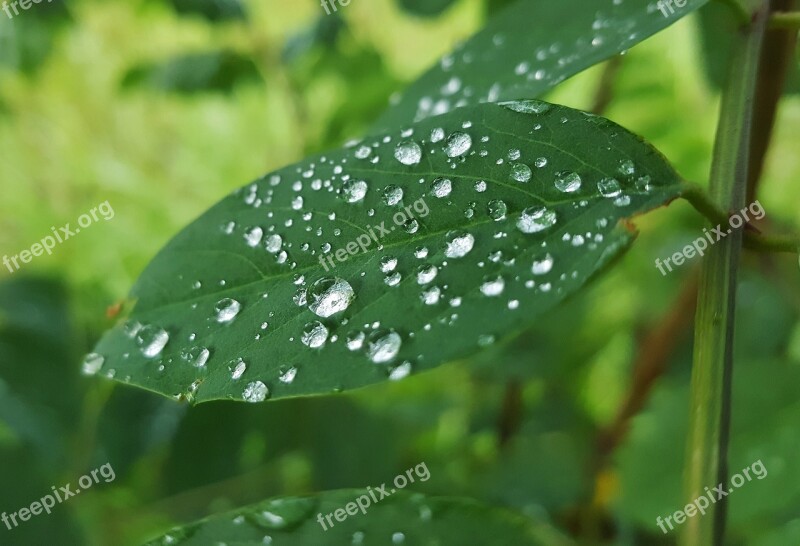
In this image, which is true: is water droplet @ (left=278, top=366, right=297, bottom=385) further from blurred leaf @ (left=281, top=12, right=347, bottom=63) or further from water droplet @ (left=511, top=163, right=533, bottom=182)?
blurred leaf @ (left=281, top=12, right=347, bottom=63)

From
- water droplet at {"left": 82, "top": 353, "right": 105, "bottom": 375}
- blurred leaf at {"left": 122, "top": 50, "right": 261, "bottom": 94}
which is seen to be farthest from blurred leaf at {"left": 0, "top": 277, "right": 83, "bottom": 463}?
water droplet at {"left": 82, "top": 353, "right": 105, "bottom": 375}

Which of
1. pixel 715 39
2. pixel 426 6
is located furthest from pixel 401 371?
pixel 426 6

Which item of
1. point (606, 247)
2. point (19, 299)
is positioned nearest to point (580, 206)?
point (606, 247)

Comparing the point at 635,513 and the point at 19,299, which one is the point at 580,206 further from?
the point at 19,299

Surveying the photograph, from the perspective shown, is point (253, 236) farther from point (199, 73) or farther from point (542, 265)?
Result: point (199, 73)

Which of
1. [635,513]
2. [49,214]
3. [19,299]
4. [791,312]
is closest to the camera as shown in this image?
[635,513]
